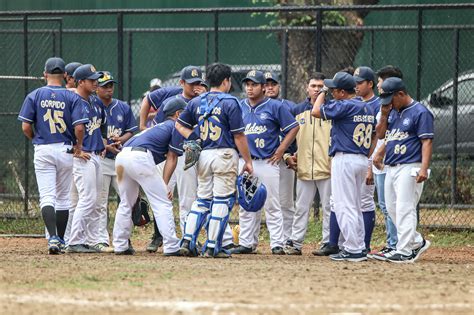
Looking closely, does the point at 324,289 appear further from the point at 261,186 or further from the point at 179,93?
the point at 179,93

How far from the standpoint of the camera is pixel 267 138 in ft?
38.9

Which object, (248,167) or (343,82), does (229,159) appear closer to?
(248,167)

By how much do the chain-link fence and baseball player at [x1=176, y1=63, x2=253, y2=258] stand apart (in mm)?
2601

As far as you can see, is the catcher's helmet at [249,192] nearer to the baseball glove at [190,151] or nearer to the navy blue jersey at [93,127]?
the baseball glove at [190,151]

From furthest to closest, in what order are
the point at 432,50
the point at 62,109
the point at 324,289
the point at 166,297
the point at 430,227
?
the point at 432,50 → the point at 430,227 → the point at 62,109 → the point at 324,289 → the point at 166,297

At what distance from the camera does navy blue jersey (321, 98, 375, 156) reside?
35.8 ft

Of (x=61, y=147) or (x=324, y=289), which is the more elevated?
(x=61, y=147)

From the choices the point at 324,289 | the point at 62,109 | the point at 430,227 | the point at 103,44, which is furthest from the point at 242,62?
the point at 324,289

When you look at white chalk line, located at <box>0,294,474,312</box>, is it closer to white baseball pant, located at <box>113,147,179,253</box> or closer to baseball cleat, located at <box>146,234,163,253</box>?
white baseball pant, located at <box>113,147,179,253</box>

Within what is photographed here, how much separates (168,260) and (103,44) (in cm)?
886

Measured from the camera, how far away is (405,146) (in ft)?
35.2

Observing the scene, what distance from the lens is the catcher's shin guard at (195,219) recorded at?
11.1 metres

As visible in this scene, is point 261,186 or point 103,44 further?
point 103,44

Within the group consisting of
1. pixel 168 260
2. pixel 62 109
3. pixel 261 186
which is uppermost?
pixel 62 109
